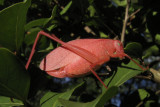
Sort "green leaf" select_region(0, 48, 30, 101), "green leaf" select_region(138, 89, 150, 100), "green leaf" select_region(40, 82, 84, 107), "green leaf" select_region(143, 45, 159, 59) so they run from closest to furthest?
→ 1. "green leaf" select_region(0, 48, 30, 101)
2. "green leaf" select_region(40, 82, 84, 107)
3. "green leaf" select_region(138, 89, 150, 100)
4. "green leaf" select_region(143, 45, 159, 59)

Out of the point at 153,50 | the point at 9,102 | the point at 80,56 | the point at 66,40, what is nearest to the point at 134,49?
the point at 80,56

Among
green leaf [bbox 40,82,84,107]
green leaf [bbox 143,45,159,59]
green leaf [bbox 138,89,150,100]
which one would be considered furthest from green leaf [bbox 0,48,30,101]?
green leaf [bbox 143,45,159,59]

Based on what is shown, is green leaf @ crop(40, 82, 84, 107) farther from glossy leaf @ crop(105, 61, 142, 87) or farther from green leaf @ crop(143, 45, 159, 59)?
green leaf @ crop(143, 45, 159, 59)

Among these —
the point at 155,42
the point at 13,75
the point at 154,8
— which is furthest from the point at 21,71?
the point at 155,42

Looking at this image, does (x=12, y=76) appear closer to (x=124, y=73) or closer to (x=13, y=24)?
(x=13, y=24)

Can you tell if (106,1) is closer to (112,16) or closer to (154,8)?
(112,16)
